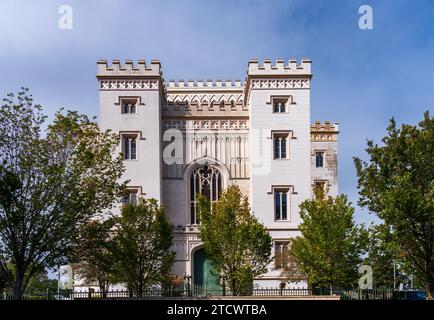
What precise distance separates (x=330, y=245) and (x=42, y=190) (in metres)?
16.3

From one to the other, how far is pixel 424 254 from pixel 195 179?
790 inches

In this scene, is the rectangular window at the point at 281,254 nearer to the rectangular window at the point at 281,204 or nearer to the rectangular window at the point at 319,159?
the rectangular window at the point at 281,204

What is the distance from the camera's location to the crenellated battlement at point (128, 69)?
4459 cm

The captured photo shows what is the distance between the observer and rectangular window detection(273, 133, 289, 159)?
44.2 meters

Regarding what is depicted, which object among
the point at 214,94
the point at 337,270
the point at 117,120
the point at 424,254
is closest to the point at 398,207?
the point at 424,254

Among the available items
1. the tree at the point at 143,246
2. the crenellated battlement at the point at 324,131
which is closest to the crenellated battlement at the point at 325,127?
the crenellated battlement at the point at 324,131

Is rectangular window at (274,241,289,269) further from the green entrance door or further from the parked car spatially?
the parked car

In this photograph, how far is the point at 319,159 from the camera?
5528 centimetres

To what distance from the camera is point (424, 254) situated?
2906cm

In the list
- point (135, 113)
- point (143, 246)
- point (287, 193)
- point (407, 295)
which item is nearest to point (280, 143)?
point (287, 193)

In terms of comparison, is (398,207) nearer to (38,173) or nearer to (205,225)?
(205,225)

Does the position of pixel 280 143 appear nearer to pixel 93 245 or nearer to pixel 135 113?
pixel 135 113

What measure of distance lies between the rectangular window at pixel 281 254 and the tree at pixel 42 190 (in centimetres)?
1771

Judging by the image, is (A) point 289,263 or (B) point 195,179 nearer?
(A) point 289,263
